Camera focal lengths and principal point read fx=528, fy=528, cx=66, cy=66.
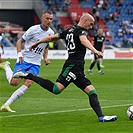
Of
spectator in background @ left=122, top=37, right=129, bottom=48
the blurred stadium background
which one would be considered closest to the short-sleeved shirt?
the blurred stadium background

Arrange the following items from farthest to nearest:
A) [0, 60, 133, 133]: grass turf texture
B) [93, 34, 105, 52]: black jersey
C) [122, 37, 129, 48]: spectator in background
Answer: [122, 37, 129, 48]: spectator in background < [93, 34, 105, 52]: black jersey < [0, 60, 133, 133]: grass turf texture

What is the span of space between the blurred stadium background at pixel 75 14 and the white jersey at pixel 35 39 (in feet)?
132

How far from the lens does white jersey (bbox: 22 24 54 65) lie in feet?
43.5

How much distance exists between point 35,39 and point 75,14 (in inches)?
1680

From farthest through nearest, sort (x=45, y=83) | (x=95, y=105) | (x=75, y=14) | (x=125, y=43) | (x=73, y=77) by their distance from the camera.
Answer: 1. (x=75, y=14)
2. (x=125, y=43)
3. (x=45, y=83)
4. (x=73, y=77)
5. (x=95, y=105)

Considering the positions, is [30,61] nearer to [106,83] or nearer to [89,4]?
[106,83]

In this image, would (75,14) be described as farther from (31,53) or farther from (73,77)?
(73,77)

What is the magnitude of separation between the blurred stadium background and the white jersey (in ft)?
132

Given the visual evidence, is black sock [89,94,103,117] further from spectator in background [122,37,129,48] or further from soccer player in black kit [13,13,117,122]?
spectator in background [122,37,129,48]

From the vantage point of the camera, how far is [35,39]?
13.3 meters

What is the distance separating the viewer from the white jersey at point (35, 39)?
1325cm

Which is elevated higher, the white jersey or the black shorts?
the white jersey

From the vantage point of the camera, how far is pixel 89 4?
2304 inches

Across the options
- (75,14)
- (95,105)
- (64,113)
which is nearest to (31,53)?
(64,113)
